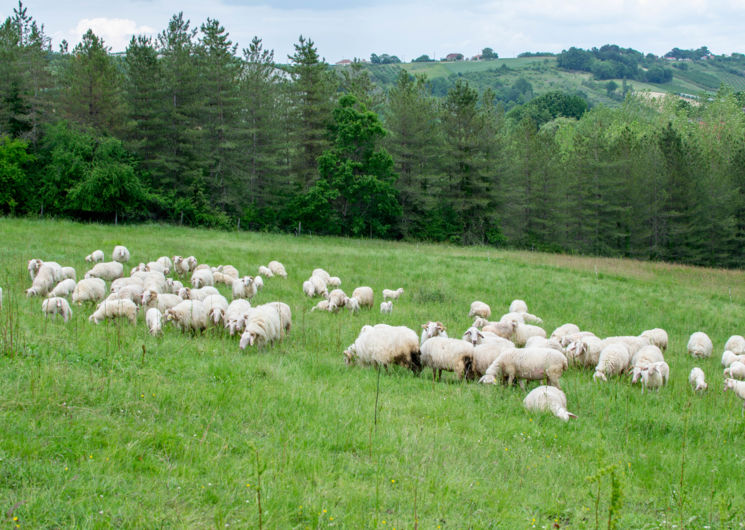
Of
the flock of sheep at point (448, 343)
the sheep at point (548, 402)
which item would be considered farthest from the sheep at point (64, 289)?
the sheep at point (548, 402)

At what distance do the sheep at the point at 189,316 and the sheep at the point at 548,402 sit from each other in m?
6.93

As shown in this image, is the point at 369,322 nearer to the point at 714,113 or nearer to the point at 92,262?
the point at 92,262

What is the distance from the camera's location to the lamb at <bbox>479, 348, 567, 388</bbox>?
9.27 meters

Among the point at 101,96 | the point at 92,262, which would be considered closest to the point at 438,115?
the point at 101,96

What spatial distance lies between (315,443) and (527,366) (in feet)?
15.3

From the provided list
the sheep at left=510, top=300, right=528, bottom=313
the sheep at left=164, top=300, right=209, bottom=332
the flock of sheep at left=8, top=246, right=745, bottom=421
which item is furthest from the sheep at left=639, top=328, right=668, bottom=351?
the sheep at left=164, top=300, right=209, bottom=332

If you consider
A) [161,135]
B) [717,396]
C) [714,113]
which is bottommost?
[717,396]

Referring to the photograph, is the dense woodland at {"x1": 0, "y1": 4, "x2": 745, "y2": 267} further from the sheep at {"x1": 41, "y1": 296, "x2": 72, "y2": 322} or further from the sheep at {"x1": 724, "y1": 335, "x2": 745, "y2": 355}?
the sheep at {"x1": 724, "y1": 335, "x2": 745, "y2": 355}

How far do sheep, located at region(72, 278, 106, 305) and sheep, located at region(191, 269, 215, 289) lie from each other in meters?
3.43

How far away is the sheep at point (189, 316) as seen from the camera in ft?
38.1

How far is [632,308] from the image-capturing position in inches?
814

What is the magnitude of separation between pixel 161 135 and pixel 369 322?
3408 cm

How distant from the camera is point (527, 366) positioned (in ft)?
30.7

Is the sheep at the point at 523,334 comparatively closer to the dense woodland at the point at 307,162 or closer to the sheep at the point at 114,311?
the sheep at the point at 114,311
